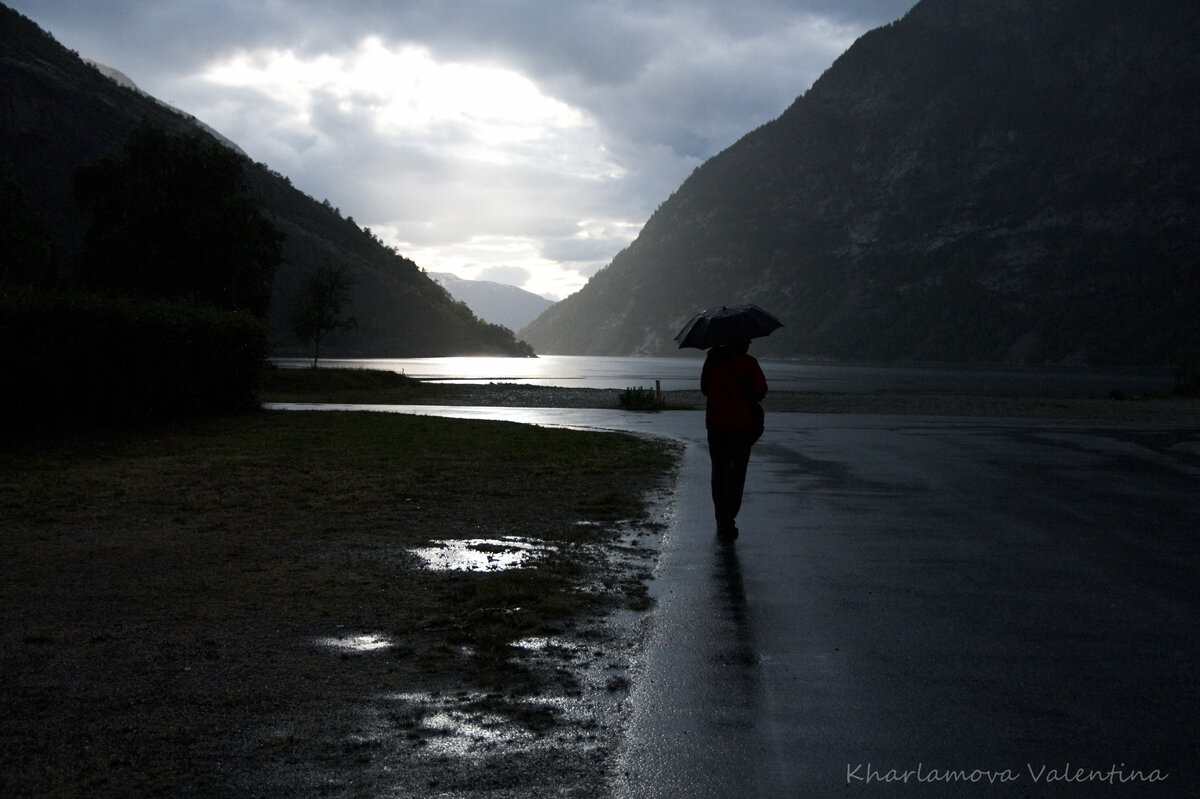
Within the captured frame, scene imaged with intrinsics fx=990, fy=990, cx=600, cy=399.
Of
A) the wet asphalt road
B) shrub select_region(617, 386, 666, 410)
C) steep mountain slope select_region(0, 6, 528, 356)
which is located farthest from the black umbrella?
steep mountain slope select_region(0, 6, 528, 356)

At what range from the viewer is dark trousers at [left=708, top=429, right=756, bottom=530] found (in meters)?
9.77

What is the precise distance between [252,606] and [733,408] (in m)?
4.95

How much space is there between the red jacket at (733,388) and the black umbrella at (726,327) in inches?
7.0

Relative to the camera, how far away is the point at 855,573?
26.5ft

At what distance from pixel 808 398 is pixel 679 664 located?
148 ft

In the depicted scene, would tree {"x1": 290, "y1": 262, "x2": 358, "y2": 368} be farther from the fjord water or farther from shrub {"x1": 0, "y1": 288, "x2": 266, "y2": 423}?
shrub {"x1": 0, "y1": 288, "x2": 266, "y2": 423}

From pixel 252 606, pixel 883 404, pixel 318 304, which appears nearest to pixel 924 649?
pixel 252 606

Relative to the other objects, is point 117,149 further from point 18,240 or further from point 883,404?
point 883,404

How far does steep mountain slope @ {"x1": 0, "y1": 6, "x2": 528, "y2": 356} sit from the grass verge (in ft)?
267

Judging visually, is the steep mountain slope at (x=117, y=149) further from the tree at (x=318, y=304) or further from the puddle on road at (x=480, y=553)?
the puddle on road at (x=480, y=553)

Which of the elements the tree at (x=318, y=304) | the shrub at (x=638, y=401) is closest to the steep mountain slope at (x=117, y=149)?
the tree at (x=318, y=304)

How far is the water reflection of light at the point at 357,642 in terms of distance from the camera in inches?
226

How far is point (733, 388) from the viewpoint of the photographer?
972cm

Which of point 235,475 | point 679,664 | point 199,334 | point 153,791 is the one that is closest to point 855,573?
point 679,664
